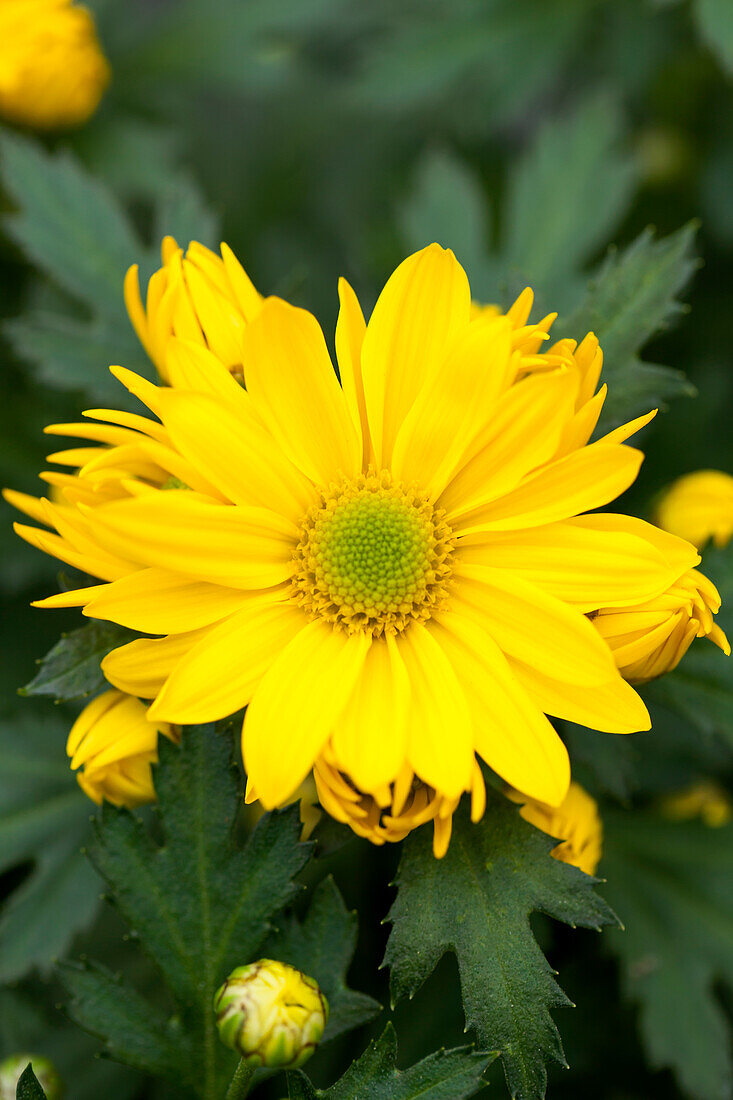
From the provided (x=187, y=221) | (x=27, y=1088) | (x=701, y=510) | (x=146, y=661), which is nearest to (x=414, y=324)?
(x=146, y=661)

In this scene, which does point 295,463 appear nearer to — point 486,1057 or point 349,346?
point 349,346

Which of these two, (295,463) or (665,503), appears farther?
(665,503)

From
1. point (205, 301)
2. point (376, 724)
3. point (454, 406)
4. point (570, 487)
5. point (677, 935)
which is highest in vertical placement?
point (205, 301)

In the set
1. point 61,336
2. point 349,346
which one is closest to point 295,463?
point 349,346

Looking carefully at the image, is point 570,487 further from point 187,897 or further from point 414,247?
point 414,247

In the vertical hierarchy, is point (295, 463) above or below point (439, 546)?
above

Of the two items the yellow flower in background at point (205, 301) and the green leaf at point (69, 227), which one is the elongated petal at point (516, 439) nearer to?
the yellow flower in background at point (205, 301)
